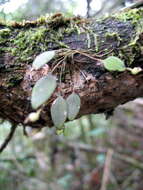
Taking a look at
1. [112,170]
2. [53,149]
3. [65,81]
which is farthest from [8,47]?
[112,170]

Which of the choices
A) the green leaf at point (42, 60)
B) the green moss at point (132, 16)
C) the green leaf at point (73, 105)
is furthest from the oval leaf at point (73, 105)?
the green moss at point (132, 16)

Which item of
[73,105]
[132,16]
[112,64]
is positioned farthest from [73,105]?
[132,16]

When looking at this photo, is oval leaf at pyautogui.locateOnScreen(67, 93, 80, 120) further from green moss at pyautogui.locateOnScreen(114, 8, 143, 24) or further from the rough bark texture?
green moss at pyautogui.locateOnScreen(114, 8, 143, 24)

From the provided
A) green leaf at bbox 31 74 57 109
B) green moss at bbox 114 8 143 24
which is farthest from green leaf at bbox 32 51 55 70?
green moss at bbox 114 8 143 24

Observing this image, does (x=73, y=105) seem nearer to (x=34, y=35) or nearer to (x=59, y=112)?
(x=59, y=112)

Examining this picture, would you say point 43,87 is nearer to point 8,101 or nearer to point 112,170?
point 8,101

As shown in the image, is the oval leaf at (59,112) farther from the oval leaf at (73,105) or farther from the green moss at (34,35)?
the green moss at (34,35)
